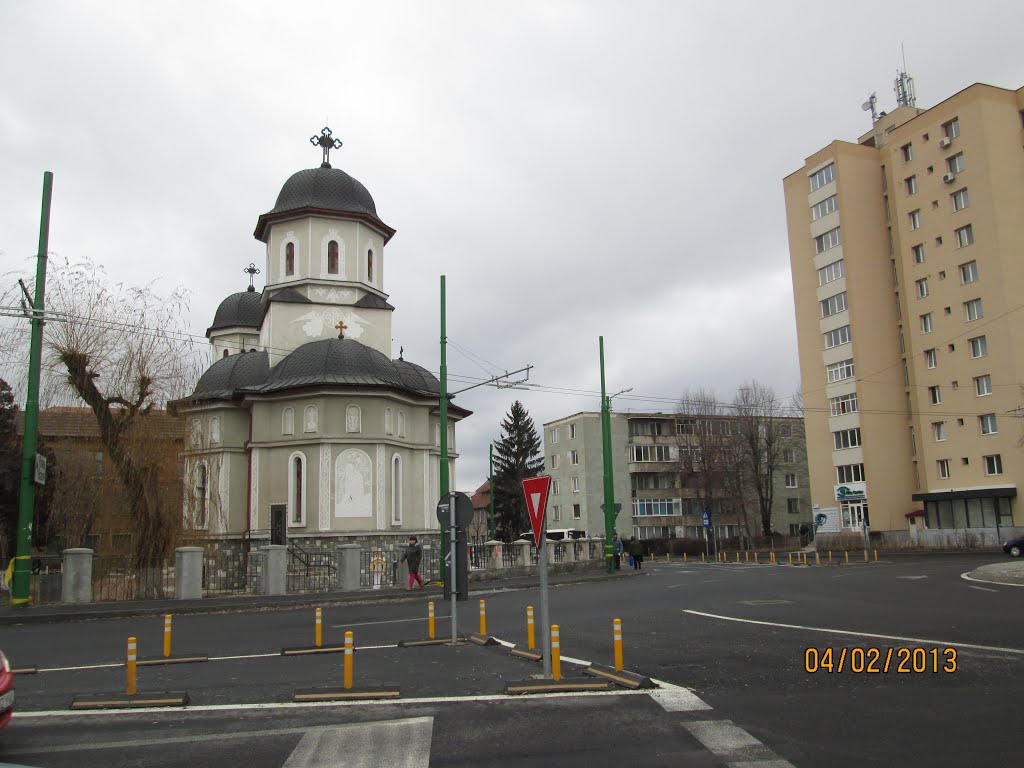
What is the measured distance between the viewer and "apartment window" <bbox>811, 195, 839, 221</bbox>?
175ft

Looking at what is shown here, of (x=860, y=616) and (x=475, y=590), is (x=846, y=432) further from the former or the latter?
(x=860, y=616)

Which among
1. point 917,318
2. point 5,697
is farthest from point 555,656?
point 917,318

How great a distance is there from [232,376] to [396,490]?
994 cm

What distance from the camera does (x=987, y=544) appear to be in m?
42.7

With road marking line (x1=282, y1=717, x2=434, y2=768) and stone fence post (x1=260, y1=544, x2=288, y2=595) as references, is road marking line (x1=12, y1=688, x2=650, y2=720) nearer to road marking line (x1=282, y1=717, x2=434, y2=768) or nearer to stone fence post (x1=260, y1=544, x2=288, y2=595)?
road marking line (x1=282, y1=717, x2=434, y2=768)

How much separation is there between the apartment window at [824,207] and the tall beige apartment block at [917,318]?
133 mm

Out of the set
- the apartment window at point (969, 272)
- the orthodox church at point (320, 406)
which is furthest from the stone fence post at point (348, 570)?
the apartment window at point (969, 272)

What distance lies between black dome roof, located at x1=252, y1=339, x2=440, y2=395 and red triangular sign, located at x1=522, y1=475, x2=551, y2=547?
2456 cm

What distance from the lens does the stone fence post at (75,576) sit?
21.6 meters

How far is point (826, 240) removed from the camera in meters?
53.9

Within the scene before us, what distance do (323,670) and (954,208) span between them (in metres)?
48.5

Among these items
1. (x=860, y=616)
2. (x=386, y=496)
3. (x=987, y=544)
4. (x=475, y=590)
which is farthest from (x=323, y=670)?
(x=987, y=544)
